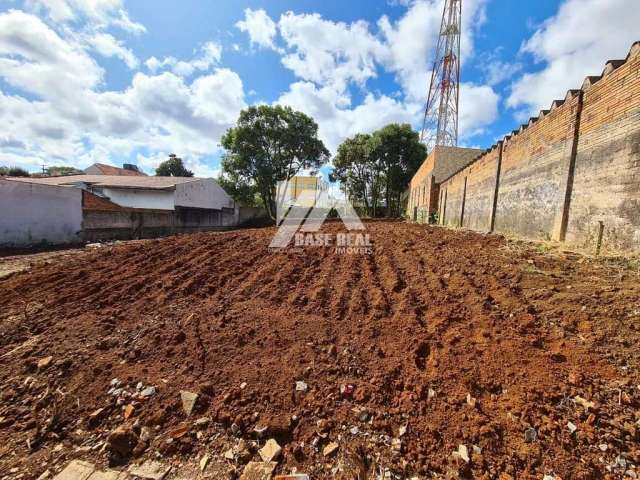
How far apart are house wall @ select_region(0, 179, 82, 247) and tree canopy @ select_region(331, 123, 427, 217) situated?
1856 cm

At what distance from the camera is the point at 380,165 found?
21672mm

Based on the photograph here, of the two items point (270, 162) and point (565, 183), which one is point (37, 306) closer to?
point (565, 183)

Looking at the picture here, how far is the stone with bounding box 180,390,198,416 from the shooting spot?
1943 millimetres

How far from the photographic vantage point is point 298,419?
6.02 feet

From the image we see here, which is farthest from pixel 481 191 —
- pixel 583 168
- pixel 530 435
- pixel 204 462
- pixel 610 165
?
pixel 204 462

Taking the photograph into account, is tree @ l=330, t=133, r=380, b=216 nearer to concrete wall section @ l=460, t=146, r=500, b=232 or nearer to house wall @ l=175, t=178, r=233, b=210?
house wall @ l=175, t=178, r=233, b=210

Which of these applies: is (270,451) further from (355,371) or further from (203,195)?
(203,195)

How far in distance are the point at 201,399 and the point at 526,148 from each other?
8.23m

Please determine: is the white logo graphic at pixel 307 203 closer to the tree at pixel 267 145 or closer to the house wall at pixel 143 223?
the tree at pixel 267 145

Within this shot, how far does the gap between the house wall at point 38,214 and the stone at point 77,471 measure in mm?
10924

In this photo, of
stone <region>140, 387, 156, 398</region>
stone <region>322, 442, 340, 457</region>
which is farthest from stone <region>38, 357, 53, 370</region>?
stone <region>322, 442, 340, 457</region>

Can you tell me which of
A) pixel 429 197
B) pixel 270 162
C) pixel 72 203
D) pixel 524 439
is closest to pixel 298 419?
pixel 524 439

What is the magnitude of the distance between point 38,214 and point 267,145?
13.6 m

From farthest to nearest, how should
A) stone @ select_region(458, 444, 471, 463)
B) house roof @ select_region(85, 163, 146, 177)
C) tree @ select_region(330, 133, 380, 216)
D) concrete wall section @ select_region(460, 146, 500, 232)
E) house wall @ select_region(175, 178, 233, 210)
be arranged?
house roof @ select_region(85, 163, 146, 177) → tree @ select_region(330, 133, 380, 216) → house wall @ select_region(175, 178, 233, 210) → concrete wall section @ select_region(460, 146, 500, 232) → stone @ select_region(458, 444, 471, 463)
